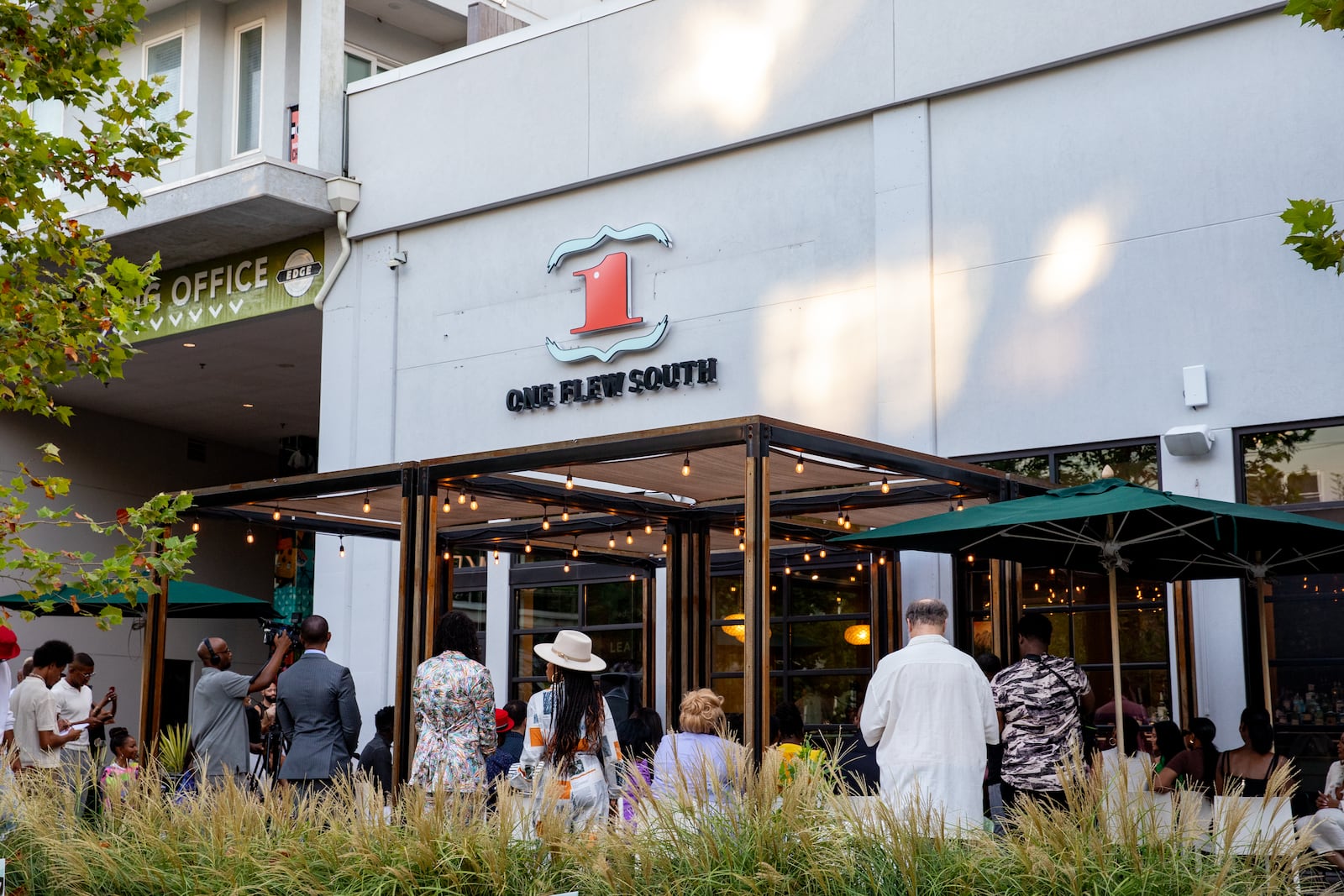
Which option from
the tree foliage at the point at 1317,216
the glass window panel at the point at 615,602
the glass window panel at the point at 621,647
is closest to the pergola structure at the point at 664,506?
the glass window panel at the point at 615,602

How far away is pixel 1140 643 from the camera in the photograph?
10.8 metres

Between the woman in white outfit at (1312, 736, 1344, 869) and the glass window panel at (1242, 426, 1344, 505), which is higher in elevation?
the glass window panel at (1242, 426, 1344, 505)

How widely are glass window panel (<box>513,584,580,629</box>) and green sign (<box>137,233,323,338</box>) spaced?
4312 millimetres

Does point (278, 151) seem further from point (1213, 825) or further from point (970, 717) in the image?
point (1213, 825)

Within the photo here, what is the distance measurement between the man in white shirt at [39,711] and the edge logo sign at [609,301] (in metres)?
5.38

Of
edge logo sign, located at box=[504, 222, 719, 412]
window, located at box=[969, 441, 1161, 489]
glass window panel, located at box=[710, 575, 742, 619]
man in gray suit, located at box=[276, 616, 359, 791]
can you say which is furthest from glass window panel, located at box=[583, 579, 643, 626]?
man in gray suit, located at box=[276, 616, 359, 791]

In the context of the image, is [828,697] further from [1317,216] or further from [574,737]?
[1317,216]

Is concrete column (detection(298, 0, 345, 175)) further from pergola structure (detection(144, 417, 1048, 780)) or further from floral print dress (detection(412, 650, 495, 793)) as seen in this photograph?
floral print dress (detection(412, 650, 495, 793))

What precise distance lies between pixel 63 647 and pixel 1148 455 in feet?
26.8

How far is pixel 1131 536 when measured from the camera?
845cm

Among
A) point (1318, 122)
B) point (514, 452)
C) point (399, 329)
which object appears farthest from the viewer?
point (399, 329)

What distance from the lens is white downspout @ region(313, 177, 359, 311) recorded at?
15820mm

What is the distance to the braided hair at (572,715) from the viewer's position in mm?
6875

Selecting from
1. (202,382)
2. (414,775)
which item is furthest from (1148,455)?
(202,382)
